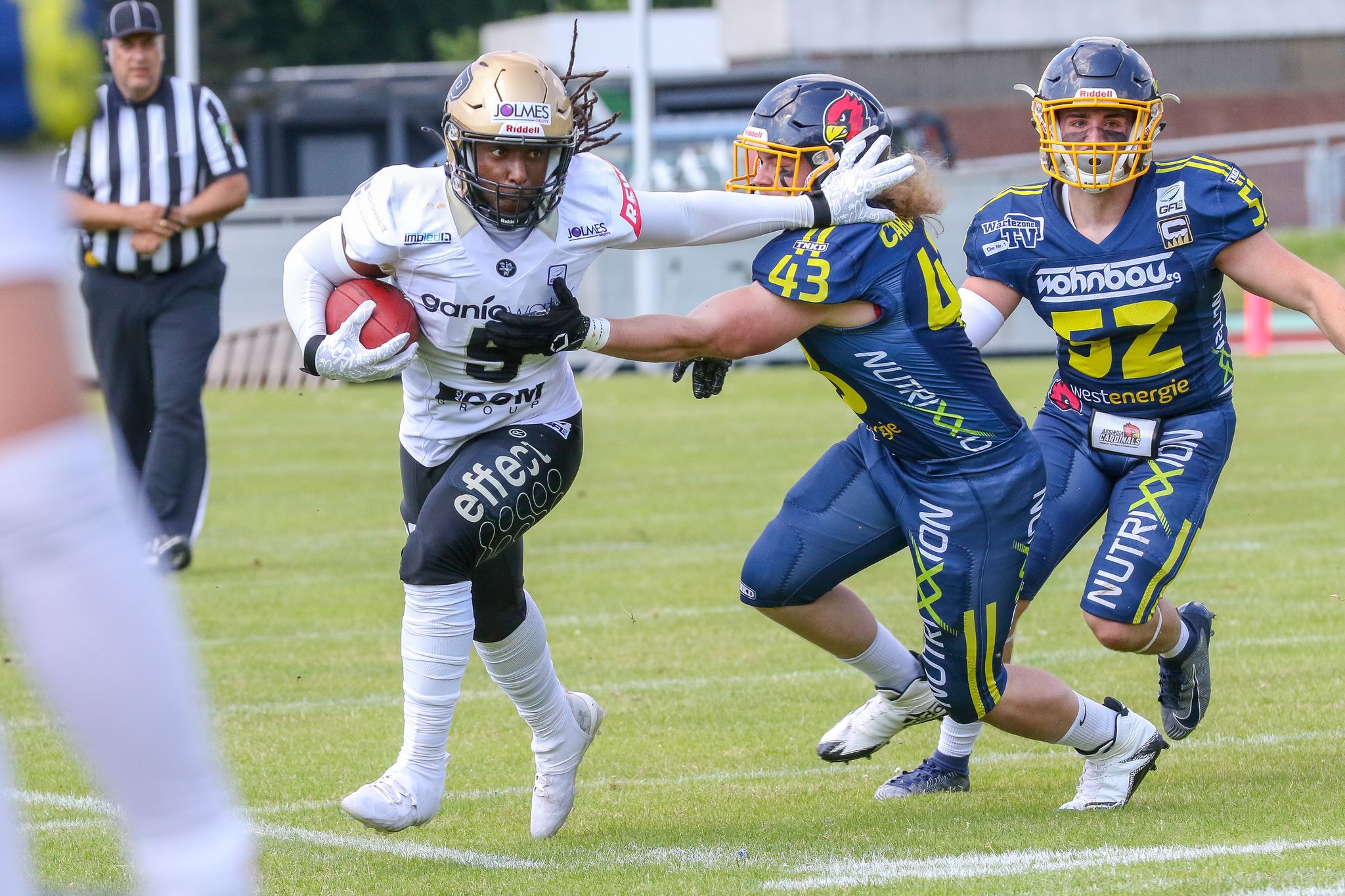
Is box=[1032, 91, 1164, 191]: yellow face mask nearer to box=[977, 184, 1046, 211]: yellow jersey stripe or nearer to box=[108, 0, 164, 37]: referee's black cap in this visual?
box=[977, 184, 1046, 211]: yellow jersey stripe

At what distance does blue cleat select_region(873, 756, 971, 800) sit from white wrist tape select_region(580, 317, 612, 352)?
1237mm

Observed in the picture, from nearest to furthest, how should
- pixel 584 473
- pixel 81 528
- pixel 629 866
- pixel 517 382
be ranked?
pixel 81 528
pixel 629 866
pixel 517 382
pixel 584 473

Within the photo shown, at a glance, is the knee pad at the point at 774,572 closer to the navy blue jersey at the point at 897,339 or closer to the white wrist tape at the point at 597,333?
the navy blue jersey at the point at 897,339

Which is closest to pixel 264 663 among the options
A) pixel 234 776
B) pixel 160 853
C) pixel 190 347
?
pixel 234 776

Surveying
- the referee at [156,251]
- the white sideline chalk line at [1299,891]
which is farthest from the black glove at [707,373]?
the referee at [156,251]

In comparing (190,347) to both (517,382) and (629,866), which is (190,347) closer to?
(517,382)

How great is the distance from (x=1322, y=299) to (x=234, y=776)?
9.02ft

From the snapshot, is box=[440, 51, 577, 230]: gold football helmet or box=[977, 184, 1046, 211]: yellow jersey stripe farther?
box=[977, 184, 1046, 211]: yellow jersey stripe

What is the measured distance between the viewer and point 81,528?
1759mm

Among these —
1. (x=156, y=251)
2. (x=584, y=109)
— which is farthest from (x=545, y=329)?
(x=156, y=251)

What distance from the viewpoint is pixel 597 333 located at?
3.66 metres

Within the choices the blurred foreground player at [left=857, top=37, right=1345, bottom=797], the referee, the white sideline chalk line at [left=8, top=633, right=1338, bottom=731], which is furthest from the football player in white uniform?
the referee

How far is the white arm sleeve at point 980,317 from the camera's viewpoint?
14.3ft

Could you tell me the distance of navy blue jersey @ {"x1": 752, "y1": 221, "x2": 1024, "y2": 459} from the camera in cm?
375
